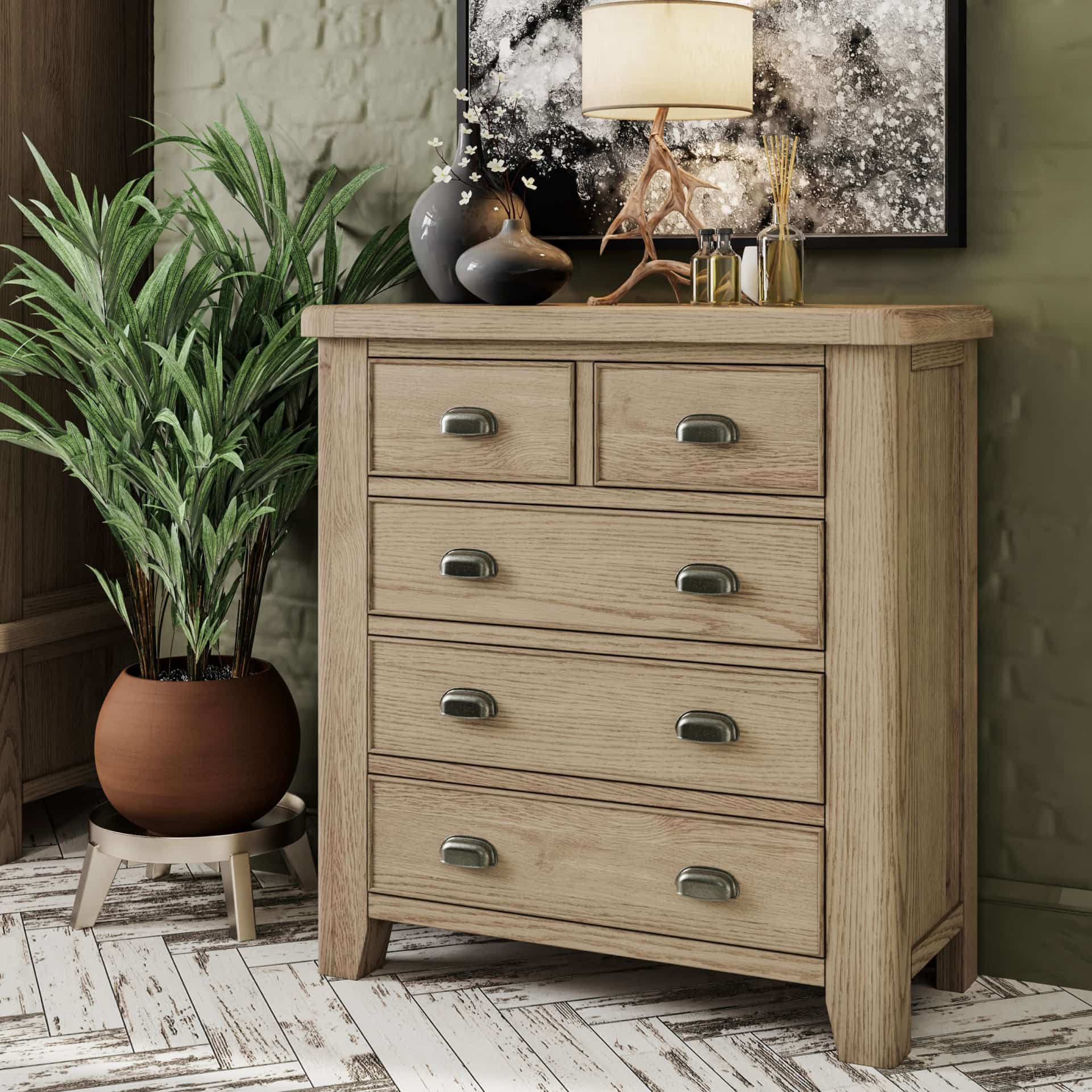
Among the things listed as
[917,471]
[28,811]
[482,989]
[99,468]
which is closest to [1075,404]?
[917,471]

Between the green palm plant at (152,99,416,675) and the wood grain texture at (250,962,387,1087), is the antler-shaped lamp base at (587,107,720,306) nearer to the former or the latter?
the green palm plant at (152,99,416,675)

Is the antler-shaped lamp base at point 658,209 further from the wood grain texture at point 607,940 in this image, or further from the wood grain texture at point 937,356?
the wood grain texture at point 607,940

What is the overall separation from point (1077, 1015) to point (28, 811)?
2.15m

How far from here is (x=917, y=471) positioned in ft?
7.07

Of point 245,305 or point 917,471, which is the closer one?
point 917,471

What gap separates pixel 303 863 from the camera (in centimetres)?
285

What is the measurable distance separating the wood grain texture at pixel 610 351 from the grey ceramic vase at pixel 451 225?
262mm

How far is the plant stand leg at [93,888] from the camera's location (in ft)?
8.75

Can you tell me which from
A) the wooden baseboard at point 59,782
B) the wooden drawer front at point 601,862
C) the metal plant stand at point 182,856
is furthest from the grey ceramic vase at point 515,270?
the wooden baseboard at point 59,782

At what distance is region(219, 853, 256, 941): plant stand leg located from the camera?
2.62 metres

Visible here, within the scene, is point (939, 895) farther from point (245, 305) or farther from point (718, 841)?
point (245, 305)

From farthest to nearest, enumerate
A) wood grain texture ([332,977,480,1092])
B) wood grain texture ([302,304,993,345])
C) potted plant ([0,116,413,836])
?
potted plant ([0,116,413,836]) < wood grain texture ([332,977,480,1092]) < wood grain texture ([302,304,993,345])

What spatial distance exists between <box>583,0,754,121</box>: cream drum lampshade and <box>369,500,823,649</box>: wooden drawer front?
65cm

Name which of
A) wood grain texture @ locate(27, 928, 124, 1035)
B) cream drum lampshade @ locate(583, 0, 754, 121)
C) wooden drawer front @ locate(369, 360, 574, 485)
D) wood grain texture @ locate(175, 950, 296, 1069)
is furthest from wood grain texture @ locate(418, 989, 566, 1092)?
cream drum lampshade @ locate(583, 0, 754, 121)
